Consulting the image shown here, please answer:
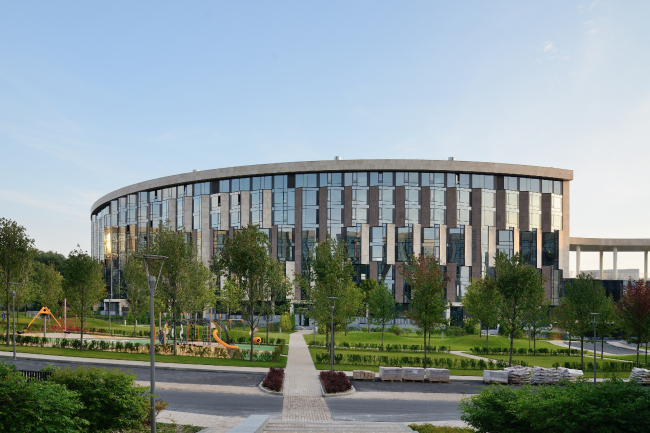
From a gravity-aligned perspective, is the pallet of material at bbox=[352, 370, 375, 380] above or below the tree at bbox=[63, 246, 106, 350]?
below

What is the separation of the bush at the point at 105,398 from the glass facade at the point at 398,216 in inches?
2402

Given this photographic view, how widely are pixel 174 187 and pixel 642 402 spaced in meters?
86.0

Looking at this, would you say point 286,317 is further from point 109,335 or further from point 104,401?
point 104,401

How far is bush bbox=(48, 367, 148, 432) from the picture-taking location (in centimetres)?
1353

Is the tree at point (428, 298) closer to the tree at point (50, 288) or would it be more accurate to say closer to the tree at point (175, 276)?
the tree at point (175, 276)

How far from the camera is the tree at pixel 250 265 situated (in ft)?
124

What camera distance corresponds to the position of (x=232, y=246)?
37969mm

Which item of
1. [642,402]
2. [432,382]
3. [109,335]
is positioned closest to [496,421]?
[642,402]

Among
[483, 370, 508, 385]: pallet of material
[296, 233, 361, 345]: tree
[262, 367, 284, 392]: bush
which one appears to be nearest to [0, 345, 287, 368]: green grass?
[296, 233, 361, 345]: tree

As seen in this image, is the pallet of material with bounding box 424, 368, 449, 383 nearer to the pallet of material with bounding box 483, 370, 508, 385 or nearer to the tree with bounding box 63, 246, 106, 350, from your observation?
the pallet of material with bounding box 483, 370, 508, 385

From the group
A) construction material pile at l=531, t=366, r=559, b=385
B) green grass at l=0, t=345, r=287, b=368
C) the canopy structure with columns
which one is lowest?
green grass at l=0, t=345, r=287, b=368

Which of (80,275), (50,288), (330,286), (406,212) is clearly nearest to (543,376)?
(330,286)

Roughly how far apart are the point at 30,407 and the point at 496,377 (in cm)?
2438

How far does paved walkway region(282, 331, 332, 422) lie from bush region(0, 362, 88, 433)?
929 centimetres
